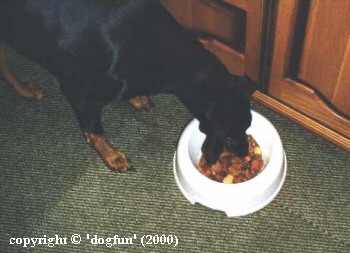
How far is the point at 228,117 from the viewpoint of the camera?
1.37m

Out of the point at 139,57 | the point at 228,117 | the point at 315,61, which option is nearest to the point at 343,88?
Result: the point at 315,61

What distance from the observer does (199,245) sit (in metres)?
1.63

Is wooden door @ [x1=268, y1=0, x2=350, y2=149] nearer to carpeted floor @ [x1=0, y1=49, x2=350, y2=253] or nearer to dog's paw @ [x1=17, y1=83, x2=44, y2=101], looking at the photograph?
carpeted floor @ [x1=0, y1=49, x2=350, y2=253]

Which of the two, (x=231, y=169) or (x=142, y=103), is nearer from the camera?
(x=231, y=169)

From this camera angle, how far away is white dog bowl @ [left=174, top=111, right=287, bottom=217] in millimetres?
1517

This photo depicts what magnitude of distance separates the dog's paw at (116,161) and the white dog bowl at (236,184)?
21 centimetres

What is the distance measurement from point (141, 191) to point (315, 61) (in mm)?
776

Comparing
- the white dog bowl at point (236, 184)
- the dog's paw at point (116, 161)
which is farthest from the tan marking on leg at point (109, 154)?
the white dog bowl at point (236, 184)

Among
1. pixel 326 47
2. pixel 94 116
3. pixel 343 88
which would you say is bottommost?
pixel 94 116

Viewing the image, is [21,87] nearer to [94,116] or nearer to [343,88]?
[94,116]

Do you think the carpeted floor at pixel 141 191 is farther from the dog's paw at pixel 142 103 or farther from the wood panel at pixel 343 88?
the wood panel at pixel 343 88

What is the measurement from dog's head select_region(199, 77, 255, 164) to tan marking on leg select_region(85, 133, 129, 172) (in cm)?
43

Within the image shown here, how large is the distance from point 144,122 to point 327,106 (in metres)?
0.72

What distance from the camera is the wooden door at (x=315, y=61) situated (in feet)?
4.45
